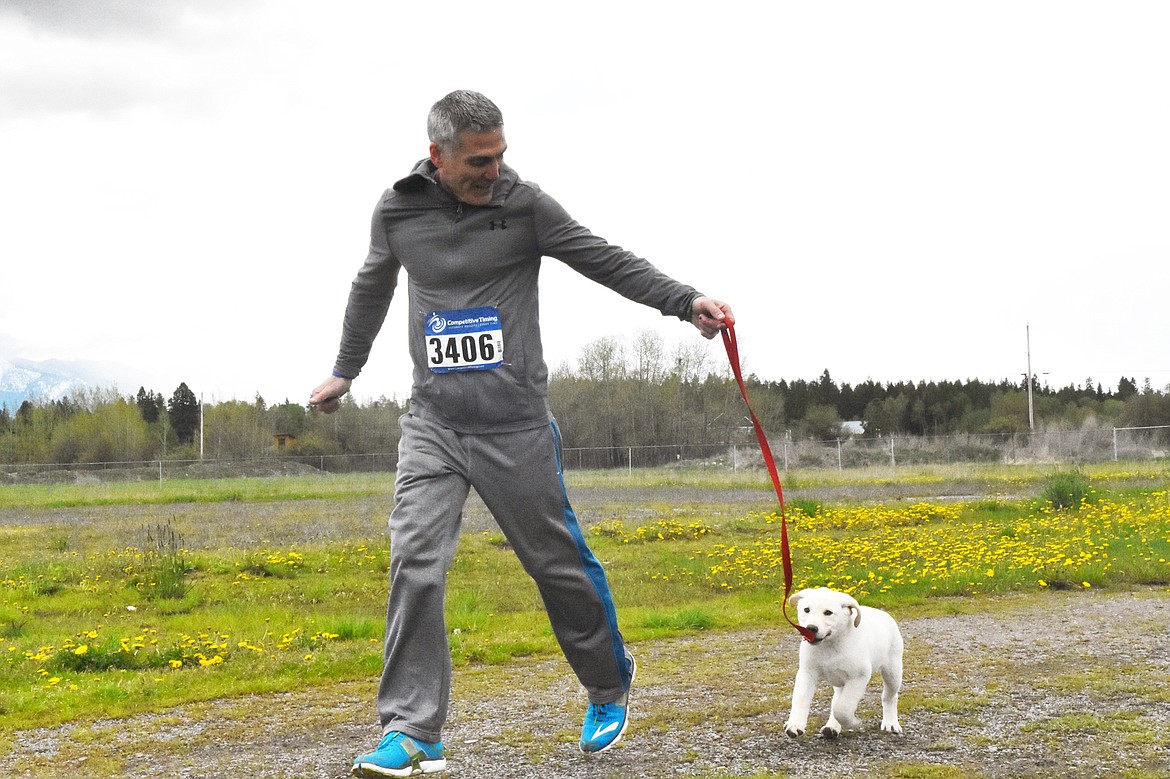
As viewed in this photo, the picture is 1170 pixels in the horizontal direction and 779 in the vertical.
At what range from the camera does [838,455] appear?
1838 inches

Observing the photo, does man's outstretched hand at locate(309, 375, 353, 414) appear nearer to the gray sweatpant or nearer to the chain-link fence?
the gray sweatpant

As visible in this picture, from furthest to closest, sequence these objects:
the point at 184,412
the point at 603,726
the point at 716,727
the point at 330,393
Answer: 1. the point at 184,412
2. the point at 716,727
3. the point at 330,393
4. the point at 603,726

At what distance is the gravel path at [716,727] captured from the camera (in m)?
4.15

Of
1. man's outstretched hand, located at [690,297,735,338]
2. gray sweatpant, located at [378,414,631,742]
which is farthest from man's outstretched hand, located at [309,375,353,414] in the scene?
man's outstretched hand, located at [690,297,735,338]

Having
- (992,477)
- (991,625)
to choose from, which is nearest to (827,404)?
(992,477)

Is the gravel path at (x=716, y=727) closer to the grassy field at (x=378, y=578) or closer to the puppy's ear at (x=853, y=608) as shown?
the puppy's ear at (x=853, y=608)

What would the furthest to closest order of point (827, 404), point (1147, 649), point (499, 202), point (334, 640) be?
point (827, 404), point (334, 640), point (1147, 649), point (499, 202)

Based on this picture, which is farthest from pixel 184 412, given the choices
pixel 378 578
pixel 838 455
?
pixel 378 578

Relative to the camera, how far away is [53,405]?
10531cm

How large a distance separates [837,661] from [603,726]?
1.00 metres

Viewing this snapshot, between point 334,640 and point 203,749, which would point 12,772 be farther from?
point 334,640

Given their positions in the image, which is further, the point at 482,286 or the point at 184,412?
the point at 184,412

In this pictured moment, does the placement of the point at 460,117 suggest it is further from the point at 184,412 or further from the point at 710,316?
the point at 184,412

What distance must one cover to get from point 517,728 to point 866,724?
5.02ft
